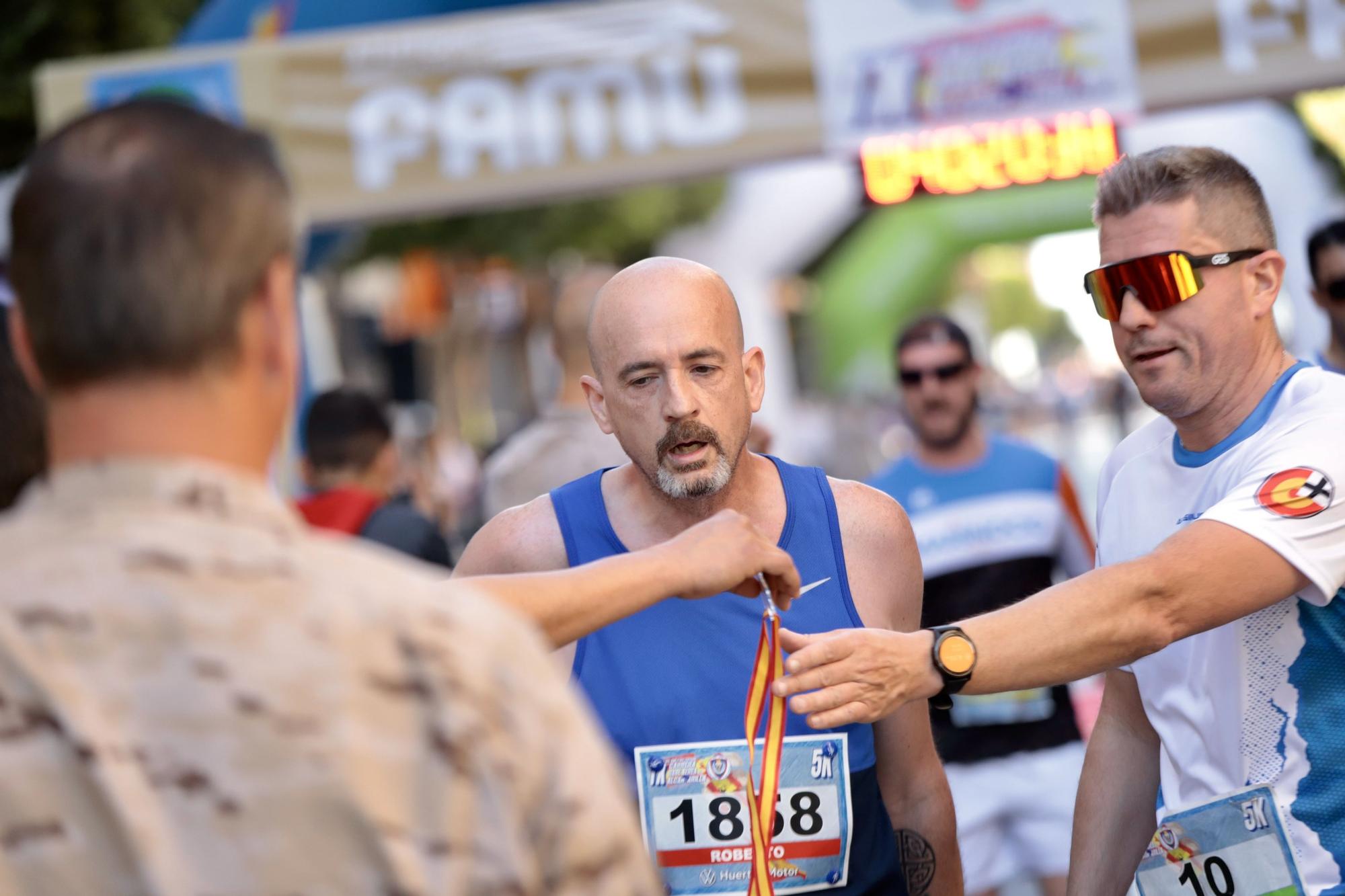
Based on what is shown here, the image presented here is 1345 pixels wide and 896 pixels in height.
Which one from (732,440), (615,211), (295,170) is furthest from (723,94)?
(615,211)

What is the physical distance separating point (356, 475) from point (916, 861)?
10.4ft

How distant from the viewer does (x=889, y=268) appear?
94.1 ft

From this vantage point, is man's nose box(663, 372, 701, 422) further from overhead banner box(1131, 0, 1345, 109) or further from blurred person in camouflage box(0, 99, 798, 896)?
overhead banner box(1131, 0, 1345, 109)

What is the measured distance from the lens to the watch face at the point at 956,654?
2521 mm

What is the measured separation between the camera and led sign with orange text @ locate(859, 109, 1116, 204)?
651 centimetres

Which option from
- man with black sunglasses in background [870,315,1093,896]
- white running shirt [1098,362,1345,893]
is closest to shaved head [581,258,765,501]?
white running shirt [1098,362,1345,893]

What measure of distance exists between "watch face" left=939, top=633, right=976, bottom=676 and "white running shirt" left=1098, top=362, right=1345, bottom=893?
480mm

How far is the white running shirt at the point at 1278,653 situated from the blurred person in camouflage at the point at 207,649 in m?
1.62

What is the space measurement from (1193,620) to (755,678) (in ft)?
2.48

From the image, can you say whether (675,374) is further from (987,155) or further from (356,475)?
(987,155)

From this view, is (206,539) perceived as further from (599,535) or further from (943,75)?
(943,75)

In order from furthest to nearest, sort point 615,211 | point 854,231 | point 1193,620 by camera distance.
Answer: point 854,231 < point 615,211 < point 1193,620

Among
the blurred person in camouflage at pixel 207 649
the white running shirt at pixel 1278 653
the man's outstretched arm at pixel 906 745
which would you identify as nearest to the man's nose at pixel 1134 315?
the white running shirt at pixel 1278 653

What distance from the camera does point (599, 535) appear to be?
2979mm
